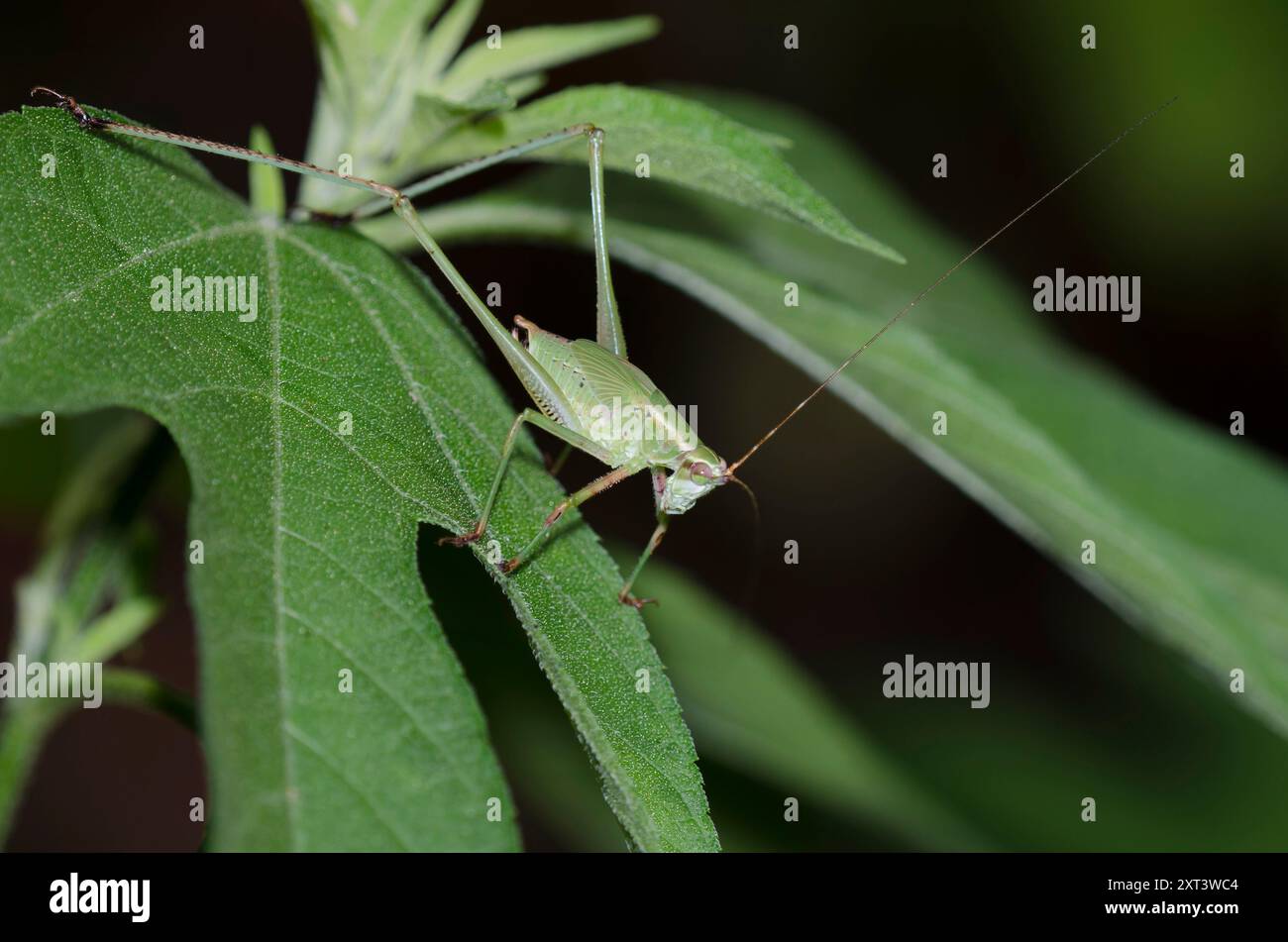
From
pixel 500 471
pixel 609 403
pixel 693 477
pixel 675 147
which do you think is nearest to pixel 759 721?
pixel 693 477

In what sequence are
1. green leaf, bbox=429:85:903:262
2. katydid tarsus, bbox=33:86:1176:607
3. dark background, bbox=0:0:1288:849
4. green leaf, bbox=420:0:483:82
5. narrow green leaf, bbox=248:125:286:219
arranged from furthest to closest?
dark background, bbox=0:0:1288:849 < katydid tarsus, bbox=33:86:1176:607 < green leaf, bbox=420:0:483:82 < narrow green leaf, bbox=248:125:286:219 < green leaf, bbox=429:85:903:262

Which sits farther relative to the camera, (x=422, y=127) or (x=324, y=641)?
(x=422, y=127)

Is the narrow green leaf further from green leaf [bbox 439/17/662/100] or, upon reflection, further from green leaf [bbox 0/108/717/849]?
green leaf [bbox 439/17/662/100]

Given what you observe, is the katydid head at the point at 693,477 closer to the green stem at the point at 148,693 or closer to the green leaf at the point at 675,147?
the green leaf at the point at 675,147

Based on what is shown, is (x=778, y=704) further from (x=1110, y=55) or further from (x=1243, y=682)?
(x=1110, y=55)

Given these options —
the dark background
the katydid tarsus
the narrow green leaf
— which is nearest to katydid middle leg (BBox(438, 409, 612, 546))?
the katydid tarsus
